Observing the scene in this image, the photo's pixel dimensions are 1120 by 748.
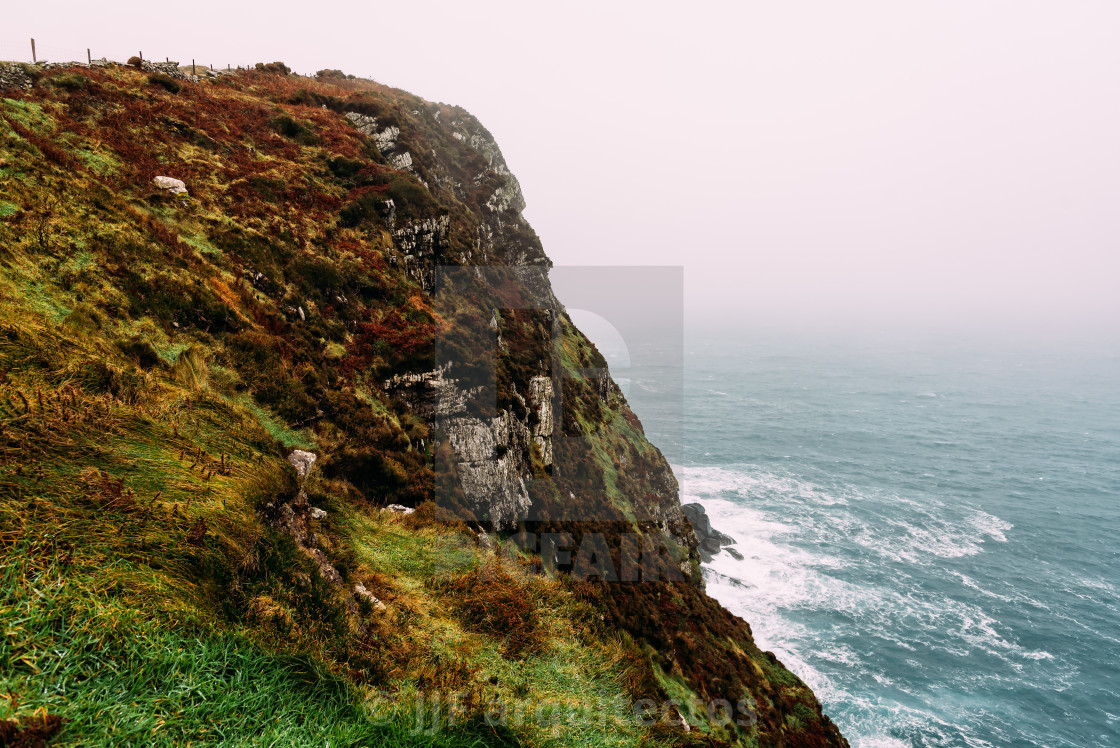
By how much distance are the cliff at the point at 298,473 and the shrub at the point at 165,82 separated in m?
0.17

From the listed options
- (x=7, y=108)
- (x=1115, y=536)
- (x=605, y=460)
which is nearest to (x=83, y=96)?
(x=7, y=108)

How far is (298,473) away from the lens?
28.6ft

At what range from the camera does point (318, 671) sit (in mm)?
4543

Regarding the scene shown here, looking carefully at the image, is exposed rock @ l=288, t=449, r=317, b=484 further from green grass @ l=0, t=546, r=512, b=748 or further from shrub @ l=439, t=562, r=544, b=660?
green grass @ l=0, t=546, r=512, b=748

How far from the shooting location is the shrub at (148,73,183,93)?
23.4 metres

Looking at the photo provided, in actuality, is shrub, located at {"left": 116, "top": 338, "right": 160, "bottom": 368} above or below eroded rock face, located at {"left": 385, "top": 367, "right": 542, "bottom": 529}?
above

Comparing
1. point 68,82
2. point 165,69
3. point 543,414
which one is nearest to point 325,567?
point 543,414

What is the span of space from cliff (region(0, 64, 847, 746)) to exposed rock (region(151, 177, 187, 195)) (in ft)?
0.76

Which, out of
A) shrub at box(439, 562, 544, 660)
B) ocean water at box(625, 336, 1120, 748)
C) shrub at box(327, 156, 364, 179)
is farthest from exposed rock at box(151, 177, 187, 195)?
ocean water at box(625, 336, 1120, 748)

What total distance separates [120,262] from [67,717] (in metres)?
12.1

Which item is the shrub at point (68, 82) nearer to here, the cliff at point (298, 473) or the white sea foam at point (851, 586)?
the cliff at point (298, 473)

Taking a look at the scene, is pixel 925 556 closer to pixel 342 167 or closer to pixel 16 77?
pixel 342 167

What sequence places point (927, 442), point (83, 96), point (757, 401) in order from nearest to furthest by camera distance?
point (83, 96) → point (927, 442) → point (757, 401)

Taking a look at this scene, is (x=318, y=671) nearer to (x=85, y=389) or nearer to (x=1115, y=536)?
(x=85, y=389)
